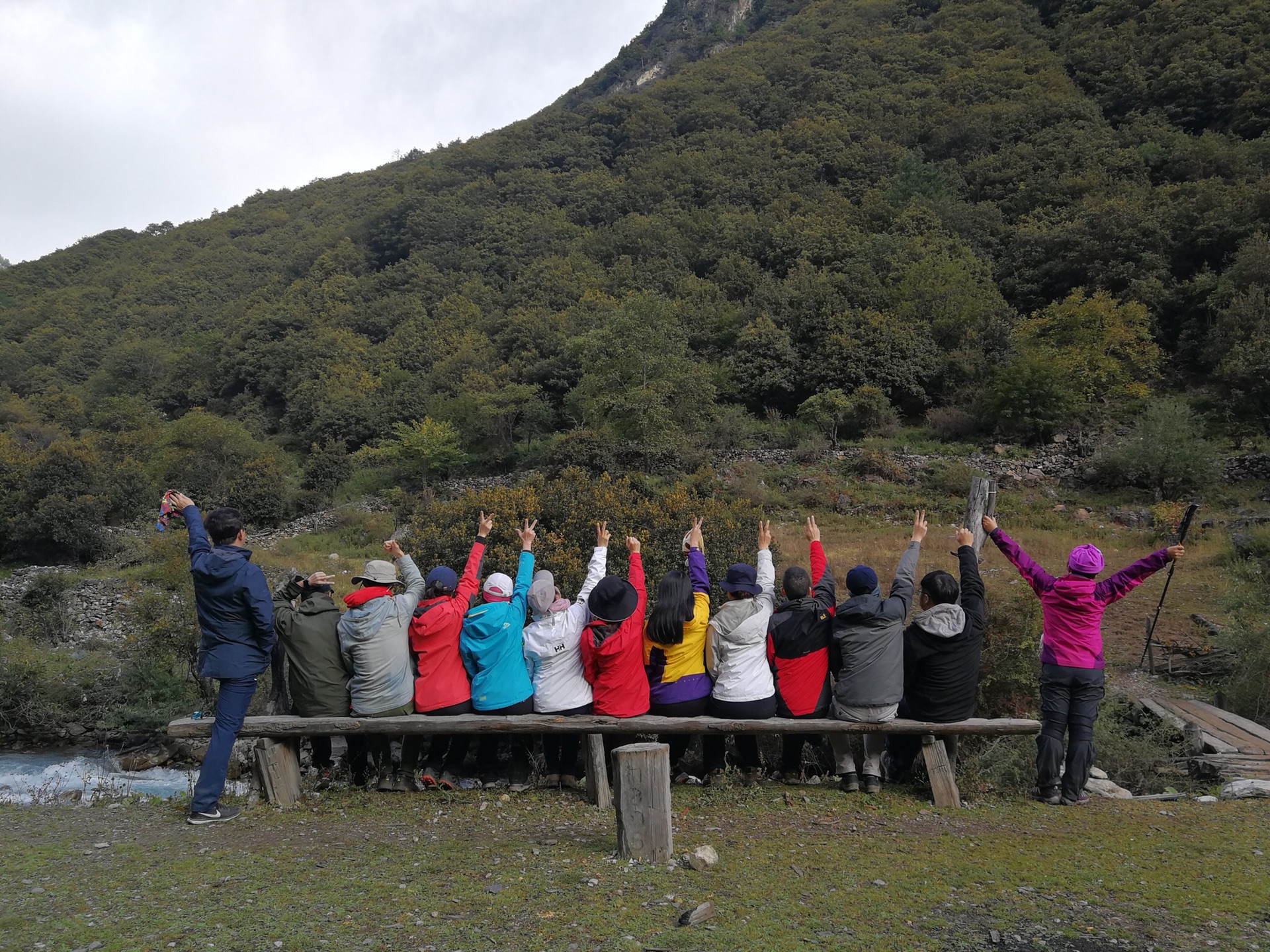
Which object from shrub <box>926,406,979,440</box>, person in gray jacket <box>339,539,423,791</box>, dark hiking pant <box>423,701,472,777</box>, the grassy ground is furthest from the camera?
shrub <box>926,406,979,440</box>

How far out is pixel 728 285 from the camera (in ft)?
145

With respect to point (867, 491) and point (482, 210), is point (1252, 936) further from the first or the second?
point (482, 210)

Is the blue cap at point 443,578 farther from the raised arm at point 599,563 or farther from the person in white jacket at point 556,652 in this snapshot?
the raised arm at point 599,563

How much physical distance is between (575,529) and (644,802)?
5.29 metres

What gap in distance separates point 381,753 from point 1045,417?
2495 cm

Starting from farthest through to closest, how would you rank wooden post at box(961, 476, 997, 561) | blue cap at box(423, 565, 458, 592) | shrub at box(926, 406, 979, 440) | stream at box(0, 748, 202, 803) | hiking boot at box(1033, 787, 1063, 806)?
shrub at box(926, 406, 979, 440), stream at box(0, 748, 202, 803), wooden post at box(961, 476, 997, 561), blue cap at box(423, 565, 458, 592), hiking boot at box(1033, 787, 1063, 806)

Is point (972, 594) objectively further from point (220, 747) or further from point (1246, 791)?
point (220, 747)

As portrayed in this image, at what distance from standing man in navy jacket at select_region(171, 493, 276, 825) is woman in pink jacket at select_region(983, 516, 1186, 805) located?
5.09 meters

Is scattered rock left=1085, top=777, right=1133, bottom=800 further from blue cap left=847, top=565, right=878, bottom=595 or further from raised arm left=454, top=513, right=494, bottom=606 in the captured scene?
raised arm left=454, top=513, right=494, bottom=606

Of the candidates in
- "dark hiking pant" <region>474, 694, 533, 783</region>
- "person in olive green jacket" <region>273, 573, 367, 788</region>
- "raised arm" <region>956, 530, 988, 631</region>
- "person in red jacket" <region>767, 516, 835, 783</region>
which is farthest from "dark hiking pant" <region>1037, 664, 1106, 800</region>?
"person in olive green jacket" <region>273, 573, 367, 788</region>

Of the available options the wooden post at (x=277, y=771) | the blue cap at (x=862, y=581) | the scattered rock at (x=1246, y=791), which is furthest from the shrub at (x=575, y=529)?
the scattered rock at (x=1246, y=791)

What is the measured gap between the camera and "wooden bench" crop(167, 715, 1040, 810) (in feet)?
16.8

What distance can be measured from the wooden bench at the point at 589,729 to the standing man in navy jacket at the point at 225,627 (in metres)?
0.29

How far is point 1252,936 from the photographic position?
323 centimetres
